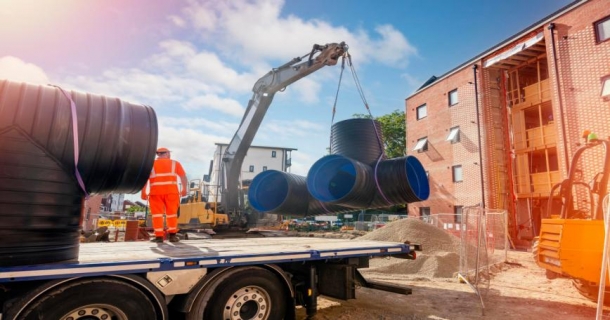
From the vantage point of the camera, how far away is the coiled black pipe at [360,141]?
24.7 ft

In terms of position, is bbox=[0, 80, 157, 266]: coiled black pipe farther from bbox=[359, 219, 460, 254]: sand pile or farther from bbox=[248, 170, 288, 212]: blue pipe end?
bbox=[359, 219, 460, 254]: sand pile

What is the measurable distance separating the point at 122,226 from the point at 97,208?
12.3 metres

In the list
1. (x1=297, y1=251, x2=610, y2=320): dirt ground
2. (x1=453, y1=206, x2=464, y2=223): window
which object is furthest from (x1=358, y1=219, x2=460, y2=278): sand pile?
(x1=453, y1=206, x2=464, y2=223): window

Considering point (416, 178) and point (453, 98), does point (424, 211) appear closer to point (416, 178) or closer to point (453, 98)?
point (453, 98)

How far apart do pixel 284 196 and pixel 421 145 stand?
17.0 metres

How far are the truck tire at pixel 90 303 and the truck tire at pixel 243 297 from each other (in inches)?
23.4

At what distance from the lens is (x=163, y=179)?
574 cm

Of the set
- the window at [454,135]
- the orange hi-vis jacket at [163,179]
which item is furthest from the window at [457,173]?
the orange hi-vis jacket at [163,179]

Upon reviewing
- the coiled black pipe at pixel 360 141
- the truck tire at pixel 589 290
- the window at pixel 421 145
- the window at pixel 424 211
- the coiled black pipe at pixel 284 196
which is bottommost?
the truck tire at pixel 589 290

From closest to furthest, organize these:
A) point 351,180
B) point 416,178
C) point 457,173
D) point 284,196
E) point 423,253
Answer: point 416,178, point 351,180, point 284,196, point 423,253, point 457,173

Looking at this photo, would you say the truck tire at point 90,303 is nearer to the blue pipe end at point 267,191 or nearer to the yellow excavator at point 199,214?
the blue pipe end at point 267,191

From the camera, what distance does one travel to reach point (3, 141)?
3.18 m

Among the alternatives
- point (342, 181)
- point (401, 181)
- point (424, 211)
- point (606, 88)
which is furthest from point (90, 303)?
point (424, 211)

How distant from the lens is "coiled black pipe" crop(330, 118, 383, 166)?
7.52m
